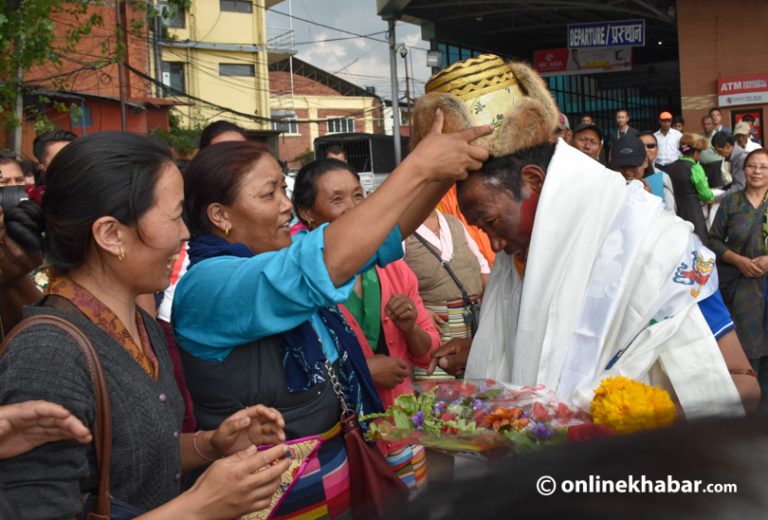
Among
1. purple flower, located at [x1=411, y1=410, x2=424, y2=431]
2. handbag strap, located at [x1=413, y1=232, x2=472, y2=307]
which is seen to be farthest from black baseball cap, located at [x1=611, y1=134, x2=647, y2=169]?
purple flower, located at [x1=411, y1=410, x2=424, y2=431]

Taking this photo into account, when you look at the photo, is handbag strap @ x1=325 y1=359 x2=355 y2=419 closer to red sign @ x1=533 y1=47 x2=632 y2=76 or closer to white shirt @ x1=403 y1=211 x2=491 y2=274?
white shirt @ x1=403 y1=211 x2=491 y2=274

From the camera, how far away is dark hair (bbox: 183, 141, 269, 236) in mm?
2529

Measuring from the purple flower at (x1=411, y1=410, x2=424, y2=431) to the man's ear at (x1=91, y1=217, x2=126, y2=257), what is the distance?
0.92 metres

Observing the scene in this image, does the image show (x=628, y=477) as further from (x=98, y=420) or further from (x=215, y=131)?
(x=215, y=131)

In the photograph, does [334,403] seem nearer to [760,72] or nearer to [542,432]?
[542,432]

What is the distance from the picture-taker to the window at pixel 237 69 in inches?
1513

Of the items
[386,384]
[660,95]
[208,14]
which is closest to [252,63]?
[208,14]

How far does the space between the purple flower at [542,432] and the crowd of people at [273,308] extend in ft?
1.13

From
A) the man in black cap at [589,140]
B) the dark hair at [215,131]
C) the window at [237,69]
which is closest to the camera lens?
the dark hair at [215,131]

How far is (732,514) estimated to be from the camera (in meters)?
0.60

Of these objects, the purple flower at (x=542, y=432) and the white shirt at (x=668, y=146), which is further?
the white shirt at (x=668, y=146)

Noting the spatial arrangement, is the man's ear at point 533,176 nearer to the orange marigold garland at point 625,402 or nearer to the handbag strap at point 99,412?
the orange marigold garland at point 625,402

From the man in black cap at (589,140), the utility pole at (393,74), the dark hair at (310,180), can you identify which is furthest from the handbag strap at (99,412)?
the utility pole at (393,74)
